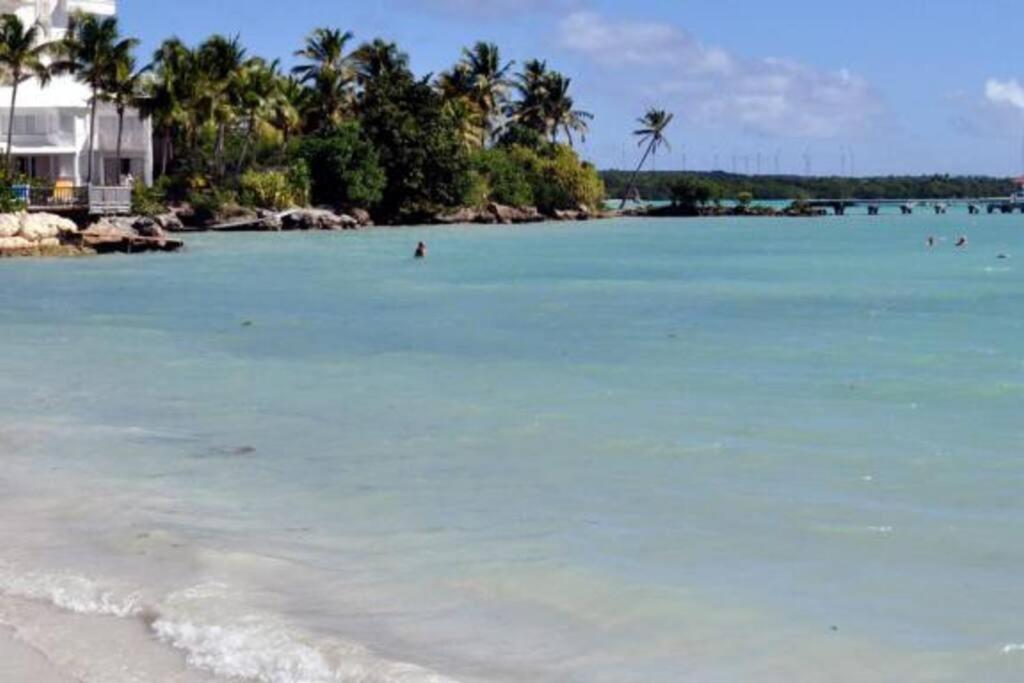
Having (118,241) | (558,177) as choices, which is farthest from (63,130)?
(558,177)

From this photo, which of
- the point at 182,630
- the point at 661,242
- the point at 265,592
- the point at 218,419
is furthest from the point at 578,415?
the point at 661,242

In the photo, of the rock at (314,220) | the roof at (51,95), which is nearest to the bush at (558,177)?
the rock at (314,220)

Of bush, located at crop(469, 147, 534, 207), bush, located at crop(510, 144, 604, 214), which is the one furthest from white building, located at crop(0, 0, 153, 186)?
bush, located at crop(510, 144, 604, 214)

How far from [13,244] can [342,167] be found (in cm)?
2972

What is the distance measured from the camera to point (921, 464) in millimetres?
11633

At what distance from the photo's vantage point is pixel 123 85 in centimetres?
5681

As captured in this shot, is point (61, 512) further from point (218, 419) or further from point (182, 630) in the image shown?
point (218, 419)

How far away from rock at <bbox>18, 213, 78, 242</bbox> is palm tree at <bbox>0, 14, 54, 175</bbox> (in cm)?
537

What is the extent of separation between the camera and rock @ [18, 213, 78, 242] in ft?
145

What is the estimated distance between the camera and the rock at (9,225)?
43.5 metres

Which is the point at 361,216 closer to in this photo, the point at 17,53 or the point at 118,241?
the point at 17,53

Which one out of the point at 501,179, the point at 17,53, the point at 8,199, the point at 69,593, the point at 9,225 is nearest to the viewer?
the point at 69,593

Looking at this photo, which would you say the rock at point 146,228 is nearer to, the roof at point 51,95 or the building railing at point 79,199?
the building railing at point 79,199

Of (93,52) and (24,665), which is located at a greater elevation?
(93,52)
